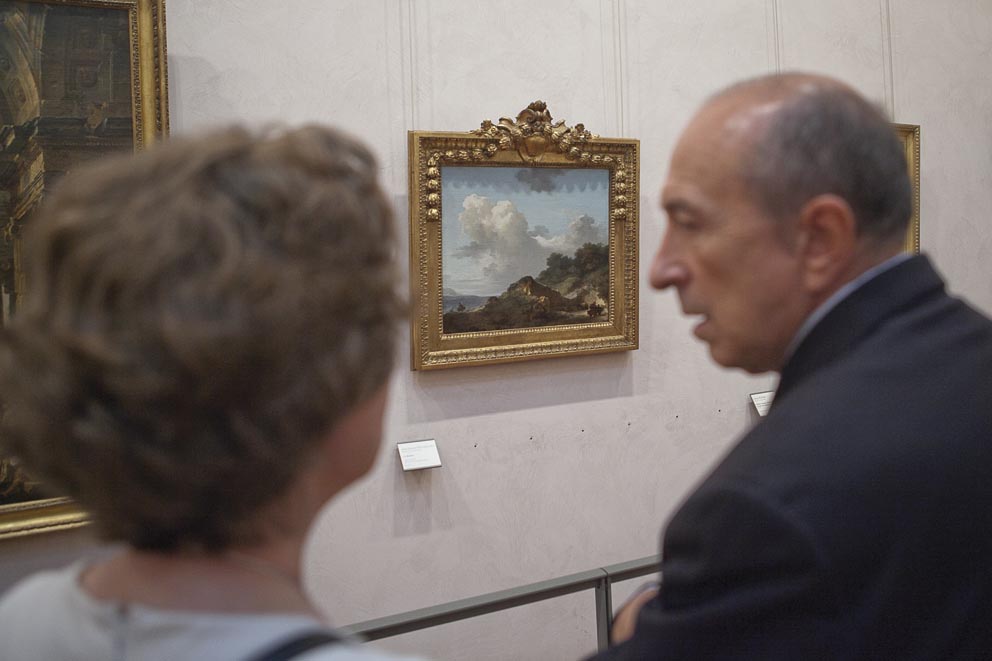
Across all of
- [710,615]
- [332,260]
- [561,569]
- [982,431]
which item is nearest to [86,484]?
[332,260]

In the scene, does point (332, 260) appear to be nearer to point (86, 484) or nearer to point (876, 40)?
point (86, 484)

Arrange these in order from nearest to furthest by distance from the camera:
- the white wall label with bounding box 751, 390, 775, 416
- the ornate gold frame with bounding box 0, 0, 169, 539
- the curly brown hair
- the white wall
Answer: the curly brown hair
the ornate gold frame with bounding box 0, 0, 169, 539
the white wall
the white wall label with bounding box 751, 390, 775, 416

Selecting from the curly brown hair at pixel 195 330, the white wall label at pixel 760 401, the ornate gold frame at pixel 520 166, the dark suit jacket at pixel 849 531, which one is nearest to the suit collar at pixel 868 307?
the dark suit jacket at pixel 849 531

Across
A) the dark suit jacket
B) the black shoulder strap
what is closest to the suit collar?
the dark suit jacket

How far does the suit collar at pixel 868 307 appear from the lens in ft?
6.57

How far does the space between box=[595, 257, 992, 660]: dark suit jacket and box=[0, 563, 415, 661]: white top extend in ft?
2.88

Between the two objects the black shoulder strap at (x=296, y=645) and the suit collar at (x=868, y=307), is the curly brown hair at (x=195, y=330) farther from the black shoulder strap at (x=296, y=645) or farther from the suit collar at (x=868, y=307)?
the suit collar at (x=868, y=307)

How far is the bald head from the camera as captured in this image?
2.00m

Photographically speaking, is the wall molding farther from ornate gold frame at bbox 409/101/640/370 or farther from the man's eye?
the man's eye

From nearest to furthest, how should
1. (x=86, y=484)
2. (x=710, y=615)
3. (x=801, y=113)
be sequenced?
(x=86, y=484) < (x=710, y=615) < (x=801, y=113)

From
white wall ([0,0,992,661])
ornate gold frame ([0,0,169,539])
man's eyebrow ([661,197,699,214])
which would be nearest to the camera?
man's eyebrow ([661,197,699,214])

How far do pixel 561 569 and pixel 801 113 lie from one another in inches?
157

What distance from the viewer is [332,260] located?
1056mm

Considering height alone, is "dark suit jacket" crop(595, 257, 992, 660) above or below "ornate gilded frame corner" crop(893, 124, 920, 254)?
below
